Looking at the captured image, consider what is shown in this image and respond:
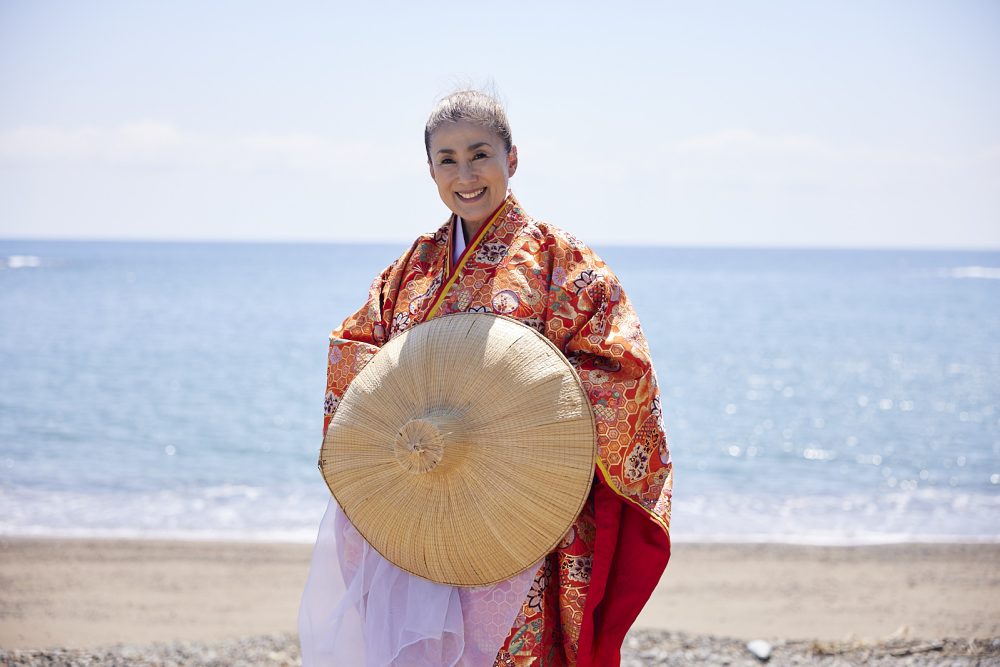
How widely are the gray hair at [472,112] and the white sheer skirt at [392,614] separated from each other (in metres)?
1.02

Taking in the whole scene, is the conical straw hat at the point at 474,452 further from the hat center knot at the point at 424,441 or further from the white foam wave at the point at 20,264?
the white foam wave at the point at 20,264

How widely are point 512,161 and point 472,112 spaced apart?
204 mm

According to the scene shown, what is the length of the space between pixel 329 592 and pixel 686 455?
9.15 m

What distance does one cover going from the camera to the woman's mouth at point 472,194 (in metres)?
2.31

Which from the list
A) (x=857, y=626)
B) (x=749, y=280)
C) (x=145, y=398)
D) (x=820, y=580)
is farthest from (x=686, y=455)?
(x=749, y=280)

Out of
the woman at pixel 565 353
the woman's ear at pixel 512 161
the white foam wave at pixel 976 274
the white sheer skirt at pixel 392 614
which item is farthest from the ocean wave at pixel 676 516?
the white foam wave at pixel 976 274

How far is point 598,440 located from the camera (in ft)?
6.88

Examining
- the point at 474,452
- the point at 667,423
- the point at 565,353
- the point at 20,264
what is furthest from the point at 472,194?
the point at 20,264

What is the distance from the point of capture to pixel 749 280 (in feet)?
194

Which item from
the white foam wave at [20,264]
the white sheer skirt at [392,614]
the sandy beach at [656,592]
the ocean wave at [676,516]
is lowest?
the ocean wave at [676,516]

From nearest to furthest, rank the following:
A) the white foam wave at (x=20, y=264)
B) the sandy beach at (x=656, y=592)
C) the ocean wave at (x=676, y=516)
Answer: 1. the sandy beach at (x=656, y=592)
2. the ocean wave at (x=676, y=516)
3. the white foam wave at (x=20, y=264)

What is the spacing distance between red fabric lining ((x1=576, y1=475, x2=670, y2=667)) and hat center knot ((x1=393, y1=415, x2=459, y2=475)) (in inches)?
15.9

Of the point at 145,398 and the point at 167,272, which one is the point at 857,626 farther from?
the point at 167,272

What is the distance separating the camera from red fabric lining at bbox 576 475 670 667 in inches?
83.3
